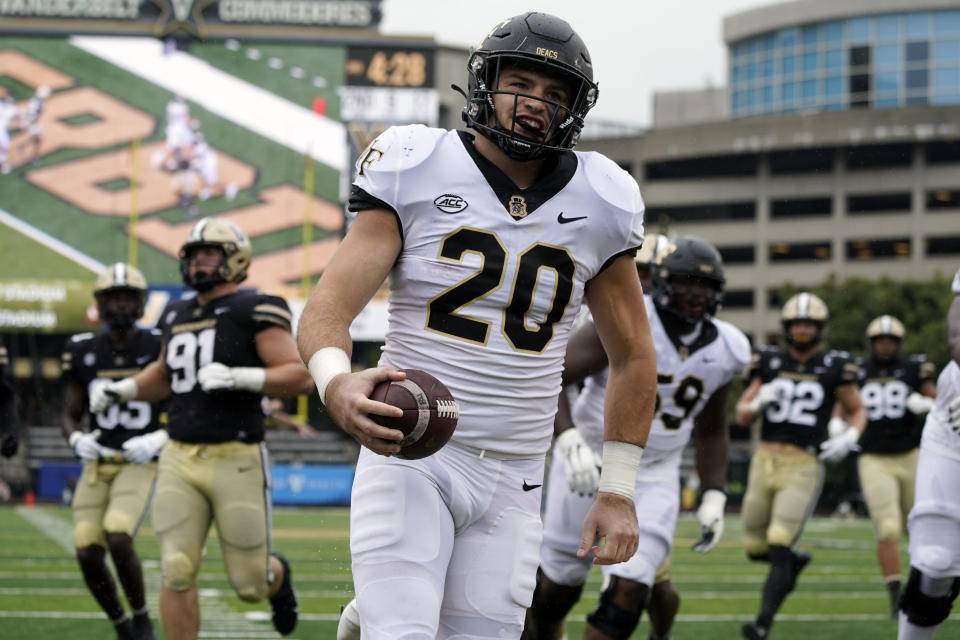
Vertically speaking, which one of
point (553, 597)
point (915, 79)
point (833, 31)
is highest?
point (833, 31)

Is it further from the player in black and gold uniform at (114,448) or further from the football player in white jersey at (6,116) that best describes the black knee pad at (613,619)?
the football player in white jersey at (6,116)

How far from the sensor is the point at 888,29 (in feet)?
201

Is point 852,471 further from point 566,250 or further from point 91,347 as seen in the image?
point 566,250

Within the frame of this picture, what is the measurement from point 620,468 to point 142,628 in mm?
4078

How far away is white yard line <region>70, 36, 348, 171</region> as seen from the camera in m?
33.8

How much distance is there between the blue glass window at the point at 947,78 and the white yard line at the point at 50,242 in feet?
136

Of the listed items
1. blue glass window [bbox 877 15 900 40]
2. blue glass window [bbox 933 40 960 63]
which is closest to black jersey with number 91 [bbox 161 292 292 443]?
blue glass window [bbox 877 15 900 40]

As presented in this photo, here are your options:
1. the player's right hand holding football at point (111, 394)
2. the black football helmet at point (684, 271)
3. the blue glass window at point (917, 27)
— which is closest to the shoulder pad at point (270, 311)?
the player's right hand holding football at point (111, 394)

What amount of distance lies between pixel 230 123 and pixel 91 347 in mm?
27453

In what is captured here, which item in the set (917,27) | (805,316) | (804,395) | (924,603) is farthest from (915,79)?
(924,603)

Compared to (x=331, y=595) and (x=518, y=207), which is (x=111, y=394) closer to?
(x=331, y=595)

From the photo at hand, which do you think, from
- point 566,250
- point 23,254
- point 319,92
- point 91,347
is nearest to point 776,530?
point 91,347

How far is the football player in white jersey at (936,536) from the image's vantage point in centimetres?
527

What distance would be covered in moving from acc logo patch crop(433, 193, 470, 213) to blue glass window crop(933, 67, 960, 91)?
203 feet
